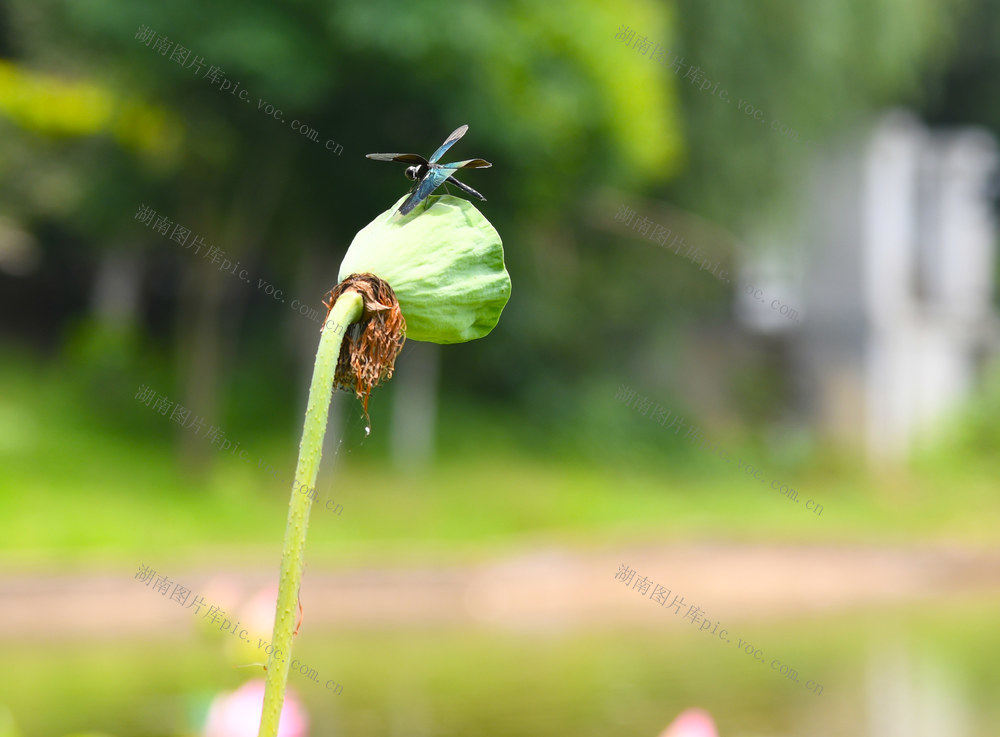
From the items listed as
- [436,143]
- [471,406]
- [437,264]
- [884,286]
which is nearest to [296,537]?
[437,264]

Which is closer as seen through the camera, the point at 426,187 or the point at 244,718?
the point at 426,187

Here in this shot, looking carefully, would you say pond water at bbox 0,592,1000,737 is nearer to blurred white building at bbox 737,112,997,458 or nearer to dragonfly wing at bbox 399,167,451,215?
dragonfly wing at bbox 399,167,451,215

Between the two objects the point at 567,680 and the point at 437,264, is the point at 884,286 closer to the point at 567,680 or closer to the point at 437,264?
the point at 567,680

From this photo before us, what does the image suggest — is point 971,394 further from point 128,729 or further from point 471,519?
point 128,729

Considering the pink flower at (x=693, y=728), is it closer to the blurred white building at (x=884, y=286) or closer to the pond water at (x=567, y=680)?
the pond water at (x=567, y=680)

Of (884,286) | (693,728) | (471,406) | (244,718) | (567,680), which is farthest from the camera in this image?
(884,286)

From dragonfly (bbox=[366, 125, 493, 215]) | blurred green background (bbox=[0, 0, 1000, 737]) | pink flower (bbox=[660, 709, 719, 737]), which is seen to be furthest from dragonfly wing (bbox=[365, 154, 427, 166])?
blurred green background (bbox=[0, 0, 1000, 737])
